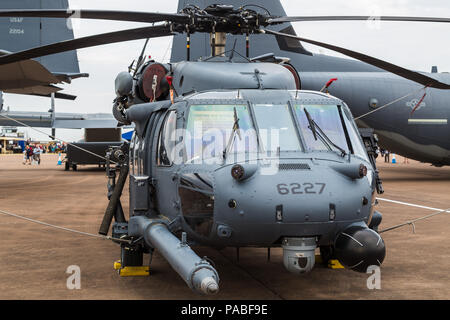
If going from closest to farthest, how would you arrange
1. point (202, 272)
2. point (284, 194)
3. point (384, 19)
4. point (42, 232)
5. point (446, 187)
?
point (202, 272) < point (284, 194) < point (384, 19) < point (42, 232) < point (446, 187)

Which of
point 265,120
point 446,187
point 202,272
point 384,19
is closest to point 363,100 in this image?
point 446,187

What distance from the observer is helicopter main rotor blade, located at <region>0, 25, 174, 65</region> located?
616 centimetres

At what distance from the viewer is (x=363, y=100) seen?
2025cm

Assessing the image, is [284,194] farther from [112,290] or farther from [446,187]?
[446,187]

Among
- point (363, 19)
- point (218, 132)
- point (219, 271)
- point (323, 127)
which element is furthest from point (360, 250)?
point (363, 19)

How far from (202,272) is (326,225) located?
1.24 meters

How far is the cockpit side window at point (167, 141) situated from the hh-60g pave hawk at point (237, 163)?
0.5 inches

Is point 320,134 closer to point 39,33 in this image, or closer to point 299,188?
point 299,188

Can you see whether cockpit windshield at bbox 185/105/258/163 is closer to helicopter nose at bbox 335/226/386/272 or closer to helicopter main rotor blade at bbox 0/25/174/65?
helicopter nose at bbox 335/226/386/272

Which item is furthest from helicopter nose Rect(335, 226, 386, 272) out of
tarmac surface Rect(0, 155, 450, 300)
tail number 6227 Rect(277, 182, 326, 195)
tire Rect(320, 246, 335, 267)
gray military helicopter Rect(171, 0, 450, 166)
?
gray military helicopter Rect(171, 0, 450, 166)

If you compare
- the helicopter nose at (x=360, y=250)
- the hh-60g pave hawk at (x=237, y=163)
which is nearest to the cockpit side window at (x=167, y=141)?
the hh-60g pave hawk at (x=237, y=163)

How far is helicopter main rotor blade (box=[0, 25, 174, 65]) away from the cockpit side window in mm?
1283

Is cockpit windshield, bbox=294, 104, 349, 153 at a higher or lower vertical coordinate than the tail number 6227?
higher

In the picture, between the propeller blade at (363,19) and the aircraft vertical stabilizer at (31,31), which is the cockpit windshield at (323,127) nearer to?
the propeller blade at (363,19)
